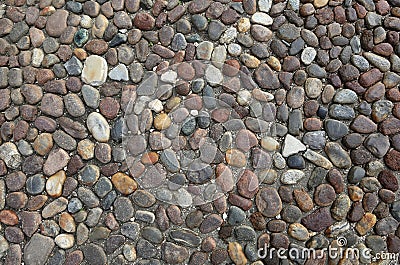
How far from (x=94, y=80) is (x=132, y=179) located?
290mm

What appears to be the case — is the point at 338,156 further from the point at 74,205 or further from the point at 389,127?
the point at 74,205

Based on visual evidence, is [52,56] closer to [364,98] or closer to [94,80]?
[94,80]

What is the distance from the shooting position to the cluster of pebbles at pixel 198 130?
47.0 inches

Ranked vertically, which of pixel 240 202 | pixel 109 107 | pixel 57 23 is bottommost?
pixel 240 202

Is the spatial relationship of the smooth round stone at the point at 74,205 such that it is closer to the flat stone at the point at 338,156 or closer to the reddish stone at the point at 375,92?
the flat stone at the point at 338,156

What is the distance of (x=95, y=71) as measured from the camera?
1.31 metres

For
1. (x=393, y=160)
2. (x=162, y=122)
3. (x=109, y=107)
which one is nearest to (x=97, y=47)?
(x=109, y=107)

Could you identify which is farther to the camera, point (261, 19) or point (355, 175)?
point (261, 19)

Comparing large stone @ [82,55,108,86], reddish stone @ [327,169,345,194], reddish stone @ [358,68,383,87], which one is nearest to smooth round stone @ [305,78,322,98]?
reddish stone @ [358,68,383,87]

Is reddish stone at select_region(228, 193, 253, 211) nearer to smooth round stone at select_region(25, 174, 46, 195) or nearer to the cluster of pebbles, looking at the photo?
the cluster of pebbles

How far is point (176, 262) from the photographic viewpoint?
1182mm

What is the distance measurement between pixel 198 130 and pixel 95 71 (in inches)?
12.7

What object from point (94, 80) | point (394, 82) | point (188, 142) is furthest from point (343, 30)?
point (94, 80)

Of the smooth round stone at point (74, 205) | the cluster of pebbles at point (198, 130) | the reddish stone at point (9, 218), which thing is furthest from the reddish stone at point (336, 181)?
the reddish stone at point (9, 218)
